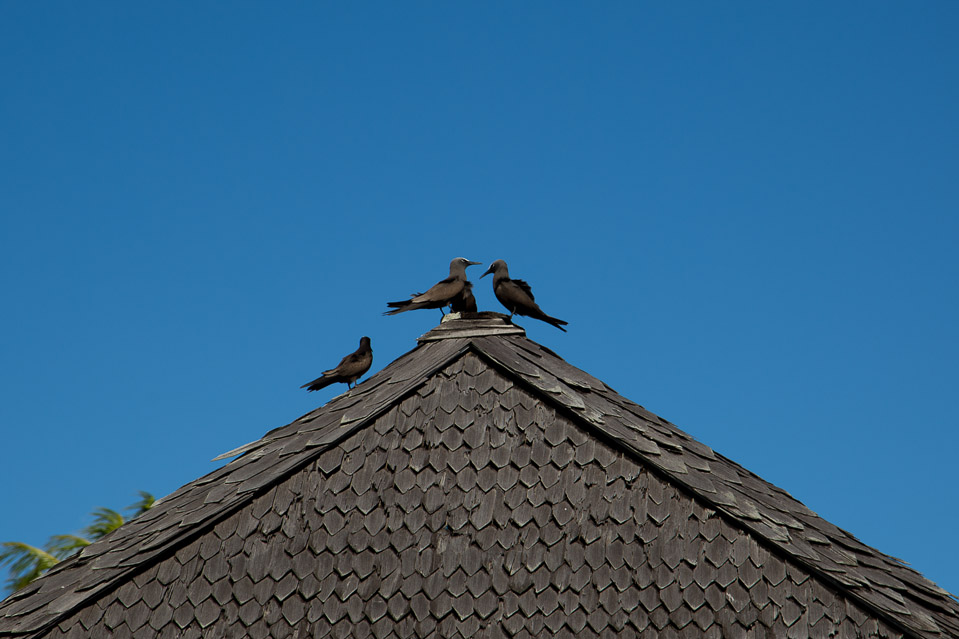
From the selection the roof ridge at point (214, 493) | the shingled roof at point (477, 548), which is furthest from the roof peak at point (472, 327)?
the shingled roof at point (477, 548)

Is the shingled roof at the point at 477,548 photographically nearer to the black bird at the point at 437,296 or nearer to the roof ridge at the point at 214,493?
the roof ridge at the point at 214,493

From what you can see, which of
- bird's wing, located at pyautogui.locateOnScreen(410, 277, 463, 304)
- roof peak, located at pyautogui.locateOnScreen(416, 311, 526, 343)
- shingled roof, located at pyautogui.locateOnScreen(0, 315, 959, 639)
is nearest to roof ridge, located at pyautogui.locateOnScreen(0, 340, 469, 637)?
shingled roof, located at pyautogui.locateOnScreen(0, 315, 959, 639)

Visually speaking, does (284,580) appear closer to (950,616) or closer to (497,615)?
(497,615)

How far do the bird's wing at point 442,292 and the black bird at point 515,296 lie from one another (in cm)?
39

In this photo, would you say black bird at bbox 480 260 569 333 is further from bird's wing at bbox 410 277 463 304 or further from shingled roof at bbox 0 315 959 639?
shingled roof at bbox 0 315 959 639

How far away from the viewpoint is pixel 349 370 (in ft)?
36.0

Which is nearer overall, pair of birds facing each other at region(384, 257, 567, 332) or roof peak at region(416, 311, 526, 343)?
roof peak at region(416, 311, 526, 343)

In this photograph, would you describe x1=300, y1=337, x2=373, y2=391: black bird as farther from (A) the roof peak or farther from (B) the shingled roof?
(B) the shingled roof

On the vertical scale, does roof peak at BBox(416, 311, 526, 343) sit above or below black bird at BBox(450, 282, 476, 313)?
below

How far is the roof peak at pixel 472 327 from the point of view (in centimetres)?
1005

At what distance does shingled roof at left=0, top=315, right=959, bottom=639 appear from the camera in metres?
7.99

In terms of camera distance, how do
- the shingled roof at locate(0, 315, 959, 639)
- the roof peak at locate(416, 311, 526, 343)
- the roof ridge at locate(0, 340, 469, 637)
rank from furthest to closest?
the roof peak at locate(416, 311, 526, 343)
the roof ridge at locate(0, 340, 469, 637)
the shingled roof at locate(0, 315, 959, 639)

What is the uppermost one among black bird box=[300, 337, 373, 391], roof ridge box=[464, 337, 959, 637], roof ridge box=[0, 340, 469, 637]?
black bird box=[300, 337, 373, 391]

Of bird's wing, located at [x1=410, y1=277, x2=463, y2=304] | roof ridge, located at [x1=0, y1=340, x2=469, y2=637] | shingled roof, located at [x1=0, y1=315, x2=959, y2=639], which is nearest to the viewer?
shingled roof, located at [x1=0, y1=315, x2=959, y2=639]
